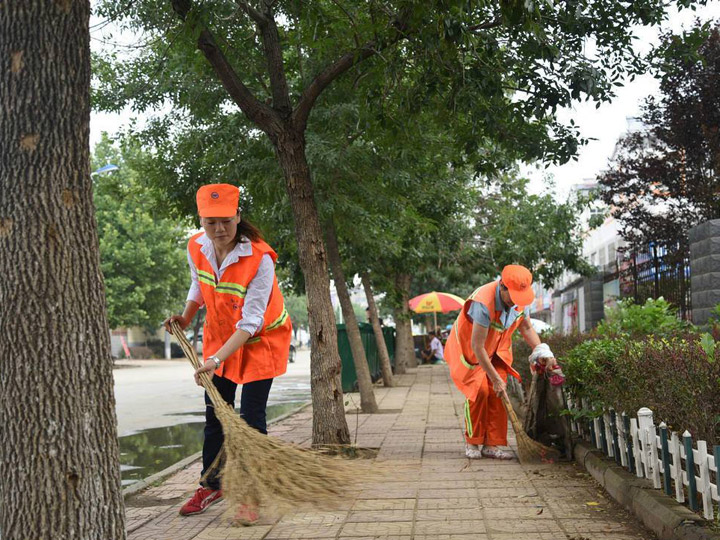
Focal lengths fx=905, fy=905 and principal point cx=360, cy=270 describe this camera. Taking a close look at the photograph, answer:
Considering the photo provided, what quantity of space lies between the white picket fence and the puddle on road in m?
4.21

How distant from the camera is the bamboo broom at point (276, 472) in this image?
4516 millimetres

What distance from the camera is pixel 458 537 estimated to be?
4.96 meters

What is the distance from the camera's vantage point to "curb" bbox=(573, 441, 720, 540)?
14.1 feet

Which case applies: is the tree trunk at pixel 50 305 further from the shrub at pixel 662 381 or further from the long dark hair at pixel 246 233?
the shrub at pixel 662 381

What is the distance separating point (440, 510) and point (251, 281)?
6.16ft

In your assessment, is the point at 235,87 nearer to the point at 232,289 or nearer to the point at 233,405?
the point at 232,289

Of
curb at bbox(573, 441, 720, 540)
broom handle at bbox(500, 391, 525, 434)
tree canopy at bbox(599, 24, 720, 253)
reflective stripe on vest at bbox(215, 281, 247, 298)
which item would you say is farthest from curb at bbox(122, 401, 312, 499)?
tree canopy at bbox(599, 24, 720, 253)

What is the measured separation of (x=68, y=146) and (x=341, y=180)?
27.1 feet

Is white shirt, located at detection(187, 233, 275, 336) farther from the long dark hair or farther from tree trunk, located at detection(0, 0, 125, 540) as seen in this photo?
tree trunk, located at detection(0, 0, 125, 540)

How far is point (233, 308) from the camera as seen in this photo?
18.0 feet

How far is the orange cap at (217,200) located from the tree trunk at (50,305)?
63.2 inches

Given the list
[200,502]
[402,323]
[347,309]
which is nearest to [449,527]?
[200,502]

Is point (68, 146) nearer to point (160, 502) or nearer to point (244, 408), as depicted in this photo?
point (244, 408)

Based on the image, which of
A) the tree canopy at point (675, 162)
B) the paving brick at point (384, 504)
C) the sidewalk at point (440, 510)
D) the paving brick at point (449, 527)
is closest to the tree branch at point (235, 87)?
the sidewalk at point (440, 510)
